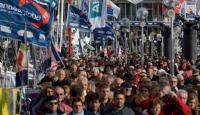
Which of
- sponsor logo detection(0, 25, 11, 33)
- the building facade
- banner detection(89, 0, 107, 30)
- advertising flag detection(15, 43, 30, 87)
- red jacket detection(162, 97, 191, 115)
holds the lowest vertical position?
red jacket detection(162, 97, 191, 115)

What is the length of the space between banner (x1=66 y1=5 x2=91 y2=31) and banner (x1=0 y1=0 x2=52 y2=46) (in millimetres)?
11280

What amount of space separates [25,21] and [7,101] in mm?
3587

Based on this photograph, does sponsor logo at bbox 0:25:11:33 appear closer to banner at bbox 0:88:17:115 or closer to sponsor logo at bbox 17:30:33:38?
sponsor logo at bbox 17:30:33:38

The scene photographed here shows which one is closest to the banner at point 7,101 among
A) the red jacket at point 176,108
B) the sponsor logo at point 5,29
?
the red jacket at point 176,108

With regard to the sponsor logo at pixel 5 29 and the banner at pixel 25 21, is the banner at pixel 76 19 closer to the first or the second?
the banner at pixel 25 21

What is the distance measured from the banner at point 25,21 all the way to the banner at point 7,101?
8.25 feet

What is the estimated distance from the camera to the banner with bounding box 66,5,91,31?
2751 centimetres

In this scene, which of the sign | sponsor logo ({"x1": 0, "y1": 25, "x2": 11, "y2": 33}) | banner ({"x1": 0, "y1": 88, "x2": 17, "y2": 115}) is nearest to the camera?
banner ({"x1": 0, "y1": 88, "x2": 17, "y2": 115})

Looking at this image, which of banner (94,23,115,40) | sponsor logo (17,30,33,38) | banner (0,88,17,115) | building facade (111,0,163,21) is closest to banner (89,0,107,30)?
banner (94,23,115,40)

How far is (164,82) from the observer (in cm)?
1301

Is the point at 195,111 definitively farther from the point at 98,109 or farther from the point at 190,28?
the point at 190,28

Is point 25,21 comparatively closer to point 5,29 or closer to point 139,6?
point 5,29

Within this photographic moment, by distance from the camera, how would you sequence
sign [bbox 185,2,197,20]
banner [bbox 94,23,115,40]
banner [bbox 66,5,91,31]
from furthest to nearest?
banner [bbox 94,23,115,40] → sign [bbox 185,2,197,20] → banner [bbox 66,5,91,31]

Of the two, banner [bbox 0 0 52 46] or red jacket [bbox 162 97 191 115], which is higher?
banner [bbox 0 0 52 46]
